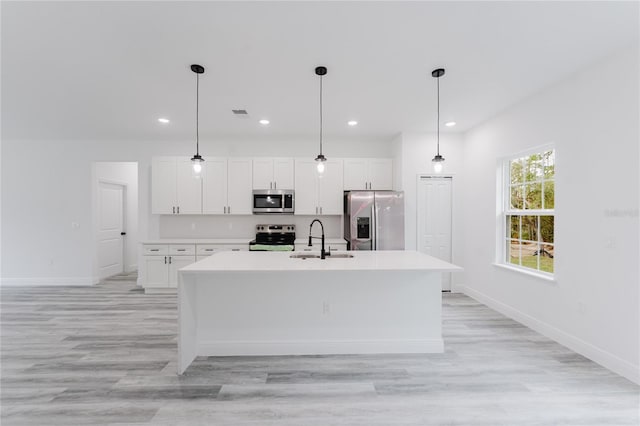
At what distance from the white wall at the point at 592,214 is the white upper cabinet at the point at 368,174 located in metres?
2.04

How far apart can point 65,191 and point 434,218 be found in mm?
6798

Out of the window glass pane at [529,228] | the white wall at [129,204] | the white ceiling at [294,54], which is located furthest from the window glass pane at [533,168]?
the white wall at [129,204]

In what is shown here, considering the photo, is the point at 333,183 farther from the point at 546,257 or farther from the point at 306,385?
the point at 306,385

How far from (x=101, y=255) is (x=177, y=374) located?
4727mm

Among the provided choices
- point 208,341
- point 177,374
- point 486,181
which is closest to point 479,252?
point 486,181

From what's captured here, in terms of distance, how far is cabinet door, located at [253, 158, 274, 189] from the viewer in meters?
5.21

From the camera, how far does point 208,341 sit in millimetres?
2770

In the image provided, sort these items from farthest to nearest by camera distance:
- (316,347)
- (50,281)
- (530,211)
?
(50,281) < (530,211) < (316,347)

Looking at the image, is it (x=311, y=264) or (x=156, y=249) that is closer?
(x=311, y=264)

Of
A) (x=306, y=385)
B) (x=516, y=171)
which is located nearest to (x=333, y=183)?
(x=516, y=171)

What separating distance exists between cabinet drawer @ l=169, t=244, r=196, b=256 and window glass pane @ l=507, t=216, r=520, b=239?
16.2 ft

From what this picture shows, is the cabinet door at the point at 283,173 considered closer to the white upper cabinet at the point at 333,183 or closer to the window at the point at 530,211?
the white upper cabinet at the point at 333,183

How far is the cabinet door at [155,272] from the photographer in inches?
193

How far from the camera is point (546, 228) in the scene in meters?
3.42
